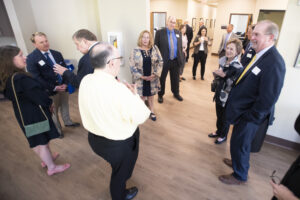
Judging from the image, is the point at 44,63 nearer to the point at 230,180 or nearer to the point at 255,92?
the point at 255,92

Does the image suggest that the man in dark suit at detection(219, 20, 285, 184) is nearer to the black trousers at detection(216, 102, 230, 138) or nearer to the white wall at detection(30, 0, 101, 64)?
the black trousers at detection(216, 102, 230, 138)

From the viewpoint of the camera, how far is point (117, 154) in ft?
4.53

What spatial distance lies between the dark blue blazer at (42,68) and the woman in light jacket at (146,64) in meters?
1.23

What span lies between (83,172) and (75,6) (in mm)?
3376

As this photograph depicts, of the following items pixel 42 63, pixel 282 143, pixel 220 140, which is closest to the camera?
pixel 42 63

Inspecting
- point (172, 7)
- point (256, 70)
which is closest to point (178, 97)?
point (256, 70)

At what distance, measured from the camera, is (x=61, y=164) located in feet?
7.92

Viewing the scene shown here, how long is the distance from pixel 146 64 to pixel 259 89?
1.81 meters

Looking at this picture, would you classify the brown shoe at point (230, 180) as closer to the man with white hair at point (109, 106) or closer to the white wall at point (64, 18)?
the man with white hair at point (109, 106)

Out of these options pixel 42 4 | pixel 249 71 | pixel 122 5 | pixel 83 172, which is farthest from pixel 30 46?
pixel 249 71

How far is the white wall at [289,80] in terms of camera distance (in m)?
2.17

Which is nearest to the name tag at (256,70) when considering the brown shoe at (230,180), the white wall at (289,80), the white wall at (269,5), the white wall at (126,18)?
the white wall at (289,80)

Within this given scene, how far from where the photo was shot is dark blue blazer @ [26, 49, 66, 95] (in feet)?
8.06

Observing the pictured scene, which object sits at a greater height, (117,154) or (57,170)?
(117,154)
